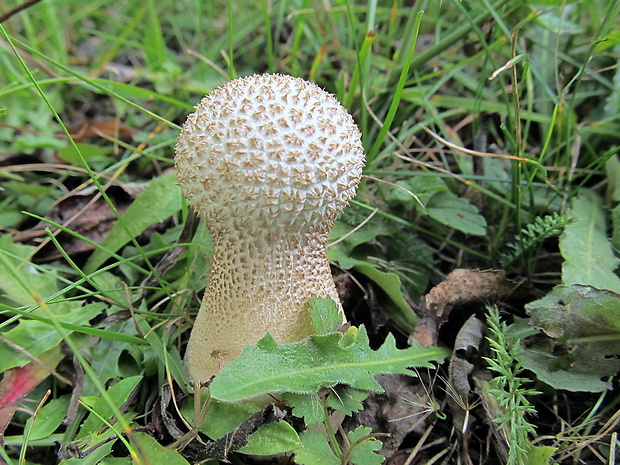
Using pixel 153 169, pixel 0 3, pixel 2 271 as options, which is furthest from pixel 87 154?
pixel 0 3

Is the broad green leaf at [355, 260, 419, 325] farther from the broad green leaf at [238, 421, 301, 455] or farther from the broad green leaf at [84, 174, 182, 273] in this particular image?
the broad green leaf at [84, 174, 182, 273]

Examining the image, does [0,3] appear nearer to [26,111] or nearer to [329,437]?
[26,111]

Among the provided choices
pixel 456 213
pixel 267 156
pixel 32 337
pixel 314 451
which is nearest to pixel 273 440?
pixel 314 451

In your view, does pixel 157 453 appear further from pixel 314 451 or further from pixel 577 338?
pixel 577 338

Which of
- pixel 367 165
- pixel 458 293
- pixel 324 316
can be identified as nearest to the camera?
pixel 324 316

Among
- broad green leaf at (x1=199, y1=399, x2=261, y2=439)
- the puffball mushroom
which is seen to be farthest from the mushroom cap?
broad green leaf at (x1=199, y1=399, x2=261, y2=439)

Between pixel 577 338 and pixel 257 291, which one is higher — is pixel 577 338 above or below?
below
